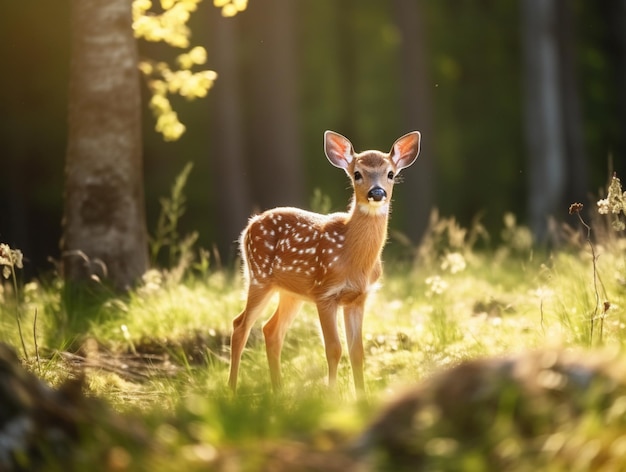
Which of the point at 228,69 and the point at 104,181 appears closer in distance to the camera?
the point at 104,181

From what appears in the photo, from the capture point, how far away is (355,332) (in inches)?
302

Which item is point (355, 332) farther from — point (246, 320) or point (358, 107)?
point (358, 107)

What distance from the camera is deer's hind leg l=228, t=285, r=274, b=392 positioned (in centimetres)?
783

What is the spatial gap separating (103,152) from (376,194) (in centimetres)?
338

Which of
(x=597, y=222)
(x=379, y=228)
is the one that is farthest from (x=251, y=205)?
(x=379, y=228)

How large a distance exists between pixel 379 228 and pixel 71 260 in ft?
11.2

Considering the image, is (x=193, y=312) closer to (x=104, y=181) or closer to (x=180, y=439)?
(x=104, y=181)

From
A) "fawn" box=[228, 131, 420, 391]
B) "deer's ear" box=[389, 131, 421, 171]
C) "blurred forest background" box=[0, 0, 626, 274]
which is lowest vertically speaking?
"blurred forest background" box=[0, 0, 626, 274]

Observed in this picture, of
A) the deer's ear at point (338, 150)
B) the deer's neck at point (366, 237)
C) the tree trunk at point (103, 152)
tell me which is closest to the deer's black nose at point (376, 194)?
the deer's neck at point (366, 237)

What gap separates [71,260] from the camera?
1026cm

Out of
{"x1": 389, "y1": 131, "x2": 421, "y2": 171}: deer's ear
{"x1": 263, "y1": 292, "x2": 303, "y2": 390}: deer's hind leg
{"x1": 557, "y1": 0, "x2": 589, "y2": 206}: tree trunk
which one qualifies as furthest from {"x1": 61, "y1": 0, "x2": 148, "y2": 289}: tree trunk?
{"x1": 557, "y1": 0, "x2": 589, "y2": 206}: tree trunk

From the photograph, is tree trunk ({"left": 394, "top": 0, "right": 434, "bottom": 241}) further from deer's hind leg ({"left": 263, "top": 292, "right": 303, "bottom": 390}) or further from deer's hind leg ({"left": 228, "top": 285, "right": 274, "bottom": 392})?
deer's hind leg ({"left": 228, "top": 285, "right": 274, "bottom": 392})

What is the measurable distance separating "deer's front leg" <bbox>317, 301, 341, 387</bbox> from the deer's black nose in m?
0.70

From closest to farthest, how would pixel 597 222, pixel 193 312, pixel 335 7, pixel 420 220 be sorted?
pixel 193 312, pixel 597 222, pixel 420 220, pixel 335 7
